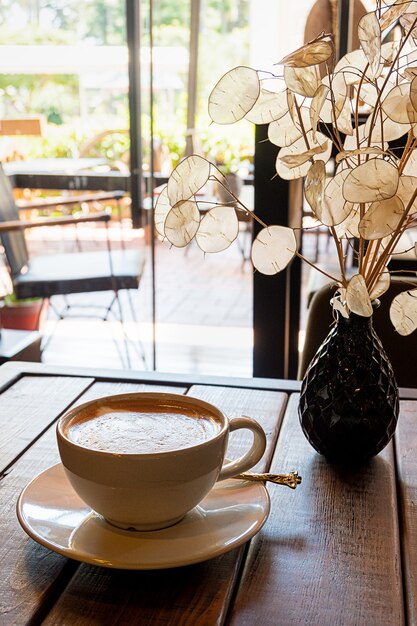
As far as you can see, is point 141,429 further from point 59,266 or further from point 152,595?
point 59,266

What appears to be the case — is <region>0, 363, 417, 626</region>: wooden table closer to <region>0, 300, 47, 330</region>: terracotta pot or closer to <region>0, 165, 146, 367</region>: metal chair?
<region>0, 165, 146, 367</region>: metal chair

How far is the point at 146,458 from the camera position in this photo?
0.61 meters

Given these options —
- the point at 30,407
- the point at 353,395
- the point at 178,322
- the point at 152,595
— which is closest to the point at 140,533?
the point at 152,595

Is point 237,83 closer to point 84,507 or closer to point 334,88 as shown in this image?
point 334,88

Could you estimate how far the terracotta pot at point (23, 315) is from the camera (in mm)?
3041

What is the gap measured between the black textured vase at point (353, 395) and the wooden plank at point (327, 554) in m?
0.04

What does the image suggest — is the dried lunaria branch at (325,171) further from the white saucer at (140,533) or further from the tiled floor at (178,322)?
the tiled floor at (178,322)

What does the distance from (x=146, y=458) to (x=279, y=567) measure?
0.48 ft

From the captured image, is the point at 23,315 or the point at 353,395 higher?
the point at 353,395

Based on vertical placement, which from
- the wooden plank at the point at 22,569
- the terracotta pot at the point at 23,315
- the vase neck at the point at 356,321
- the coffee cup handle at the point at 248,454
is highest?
the vase neck at the point at 356,321

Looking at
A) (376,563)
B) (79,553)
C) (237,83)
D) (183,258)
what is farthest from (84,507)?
(183,258)

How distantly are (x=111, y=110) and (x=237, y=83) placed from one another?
10.5ft

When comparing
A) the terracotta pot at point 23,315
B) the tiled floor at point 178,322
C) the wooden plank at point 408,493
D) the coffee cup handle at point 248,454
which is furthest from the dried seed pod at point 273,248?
the terracotta pot at point 23,315

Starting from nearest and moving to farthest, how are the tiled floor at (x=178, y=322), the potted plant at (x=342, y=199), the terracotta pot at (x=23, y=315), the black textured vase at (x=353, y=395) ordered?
the potted plant at (x=342, y=199)
the black textured vase at (x=353, y=395)
the terracotta pot at (x=23, y=315)
the tiled floor at (x=178, y=322)
